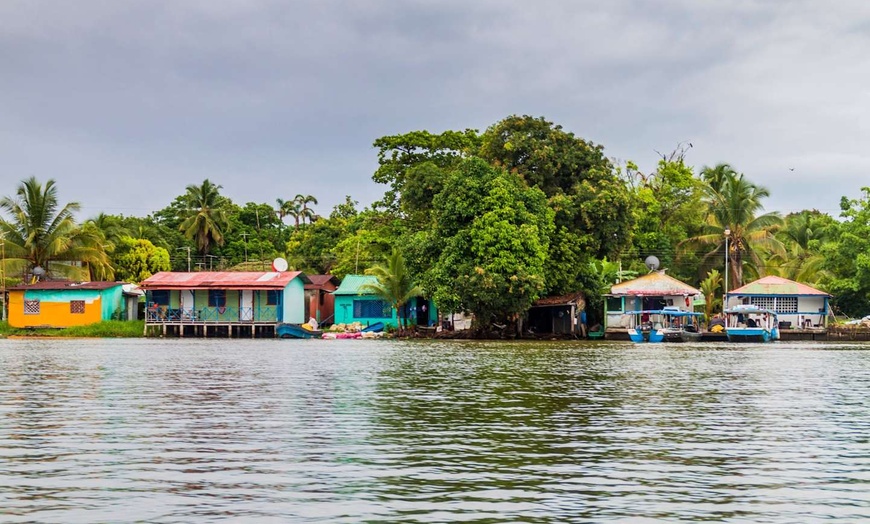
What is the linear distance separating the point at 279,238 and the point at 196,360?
57143 mm

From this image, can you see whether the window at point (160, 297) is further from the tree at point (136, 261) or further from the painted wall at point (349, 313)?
the painted wall at point (349, 313)

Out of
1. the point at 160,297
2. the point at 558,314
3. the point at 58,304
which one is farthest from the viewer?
the point at 160,297

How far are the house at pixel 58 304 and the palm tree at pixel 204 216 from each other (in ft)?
61.9

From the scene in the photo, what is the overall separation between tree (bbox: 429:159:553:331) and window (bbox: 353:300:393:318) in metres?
10.1

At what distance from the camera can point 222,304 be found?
59938 millimetres

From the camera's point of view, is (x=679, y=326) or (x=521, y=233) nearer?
(x=521, y=233)

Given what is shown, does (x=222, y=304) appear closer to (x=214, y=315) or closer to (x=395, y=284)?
(x=214, y=315)

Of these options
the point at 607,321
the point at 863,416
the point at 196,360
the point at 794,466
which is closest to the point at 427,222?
the point at 607,321

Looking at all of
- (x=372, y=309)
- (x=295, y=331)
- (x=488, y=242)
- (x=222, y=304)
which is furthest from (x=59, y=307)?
(x=488, y=242)

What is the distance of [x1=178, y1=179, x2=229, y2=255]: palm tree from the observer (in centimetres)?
7800

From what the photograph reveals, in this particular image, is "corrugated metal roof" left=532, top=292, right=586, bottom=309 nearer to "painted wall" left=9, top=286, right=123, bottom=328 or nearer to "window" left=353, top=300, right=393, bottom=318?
"window" left=353, top=300, right=393, bottom=318

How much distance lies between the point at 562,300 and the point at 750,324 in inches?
402

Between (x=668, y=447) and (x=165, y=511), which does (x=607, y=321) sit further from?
(x=165, y=511)

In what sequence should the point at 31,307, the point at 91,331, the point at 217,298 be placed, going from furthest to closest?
1. the point at 217,298
2. the point at 31,307
3. the point at 91,331
